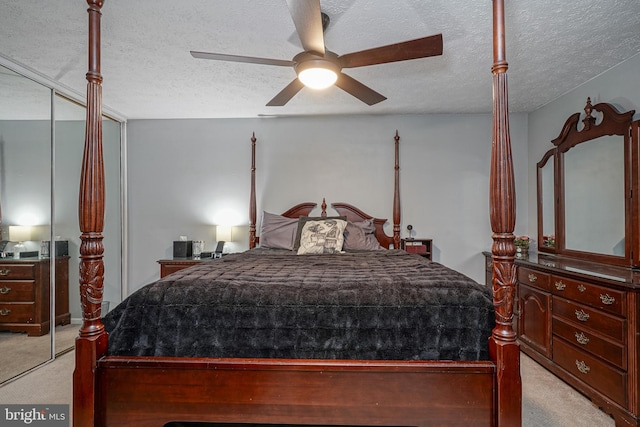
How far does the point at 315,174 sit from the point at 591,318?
9.62 feet

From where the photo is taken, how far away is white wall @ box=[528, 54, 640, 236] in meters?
2.69

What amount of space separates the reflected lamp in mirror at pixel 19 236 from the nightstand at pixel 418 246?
3571 mm

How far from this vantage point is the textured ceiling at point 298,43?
2.11 metres

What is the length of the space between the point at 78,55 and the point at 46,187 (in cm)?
124

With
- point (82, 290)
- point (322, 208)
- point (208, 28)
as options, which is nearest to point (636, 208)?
point (322, 208)

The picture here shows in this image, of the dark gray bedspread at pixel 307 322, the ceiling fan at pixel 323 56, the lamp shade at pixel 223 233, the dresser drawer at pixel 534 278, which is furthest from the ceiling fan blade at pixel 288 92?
the dresser drawer at pixel 534 278

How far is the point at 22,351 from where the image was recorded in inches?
116

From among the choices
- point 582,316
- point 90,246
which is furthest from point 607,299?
point 90,246

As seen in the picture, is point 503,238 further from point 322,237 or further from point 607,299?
point 322,237

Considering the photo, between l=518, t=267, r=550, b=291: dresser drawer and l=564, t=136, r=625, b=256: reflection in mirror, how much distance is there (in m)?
0.52

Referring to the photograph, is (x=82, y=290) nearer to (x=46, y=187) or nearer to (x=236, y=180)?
(x=46, y=187)

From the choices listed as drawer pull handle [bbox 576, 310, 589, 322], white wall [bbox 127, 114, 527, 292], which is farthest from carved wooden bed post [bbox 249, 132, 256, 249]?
drawer pull handle [bbox 576, 310, 589, 322]

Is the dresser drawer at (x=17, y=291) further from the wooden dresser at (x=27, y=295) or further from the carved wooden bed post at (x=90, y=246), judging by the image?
the carved wooden bed post at (x=90, y=246)

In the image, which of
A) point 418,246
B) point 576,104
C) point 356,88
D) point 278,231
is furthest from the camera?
point 418,246
